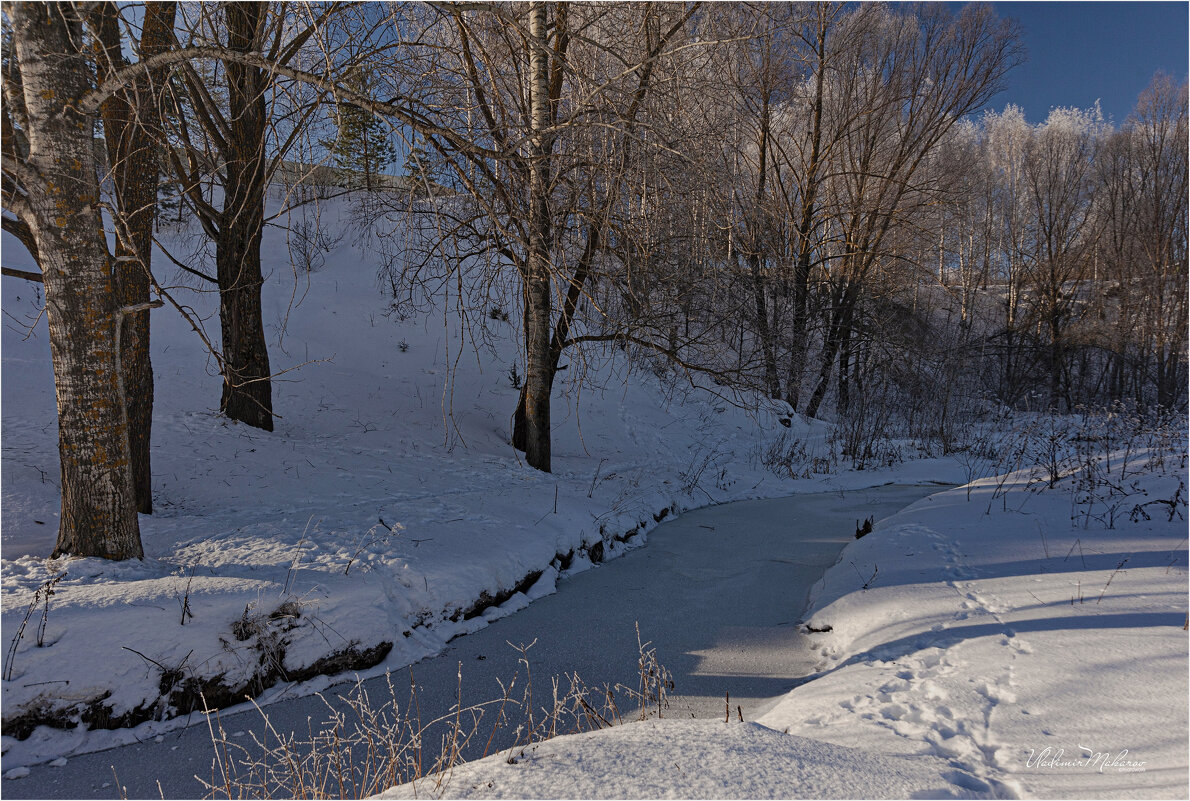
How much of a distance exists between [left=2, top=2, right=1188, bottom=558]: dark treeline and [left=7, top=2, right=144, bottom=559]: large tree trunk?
15mm

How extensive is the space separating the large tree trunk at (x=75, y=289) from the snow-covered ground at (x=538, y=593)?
385 mm

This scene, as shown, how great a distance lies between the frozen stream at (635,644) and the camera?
9.99 feet

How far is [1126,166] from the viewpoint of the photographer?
23.4 metres

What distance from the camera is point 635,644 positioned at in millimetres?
4492

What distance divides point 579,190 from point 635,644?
312cm

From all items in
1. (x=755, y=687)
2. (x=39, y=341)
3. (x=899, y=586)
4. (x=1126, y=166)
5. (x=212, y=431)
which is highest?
(x=1126, y=166)

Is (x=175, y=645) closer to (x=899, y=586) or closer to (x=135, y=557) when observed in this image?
(x=135, y=557)

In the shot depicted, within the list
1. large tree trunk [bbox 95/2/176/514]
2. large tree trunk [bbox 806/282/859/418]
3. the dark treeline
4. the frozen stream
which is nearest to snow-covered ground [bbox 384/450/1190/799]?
the frozen stream

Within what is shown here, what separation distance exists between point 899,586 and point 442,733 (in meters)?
3.37

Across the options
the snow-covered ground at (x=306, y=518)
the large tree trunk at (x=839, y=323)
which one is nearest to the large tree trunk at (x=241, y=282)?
the snow-covered ground at (x=306, y=518)

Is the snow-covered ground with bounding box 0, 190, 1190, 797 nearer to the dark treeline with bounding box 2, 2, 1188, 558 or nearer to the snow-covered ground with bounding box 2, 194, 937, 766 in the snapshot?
the snow-covered ground with bounding box 2, 194, 937, 766

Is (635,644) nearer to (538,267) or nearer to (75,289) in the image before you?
(538,267)

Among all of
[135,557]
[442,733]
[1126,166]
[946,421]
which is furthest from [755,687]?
[1126,166]

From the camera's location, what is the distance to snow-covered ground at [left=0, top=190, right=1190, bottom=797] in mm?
2311
